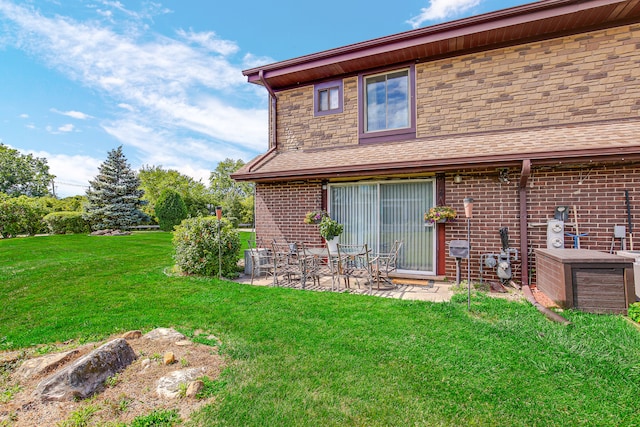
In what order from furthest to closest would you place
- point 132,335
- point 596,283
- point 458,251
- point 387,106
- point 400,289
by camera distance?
point 387,106 < point 400,289 < point 458,251 < point 596,283 < point 132,335

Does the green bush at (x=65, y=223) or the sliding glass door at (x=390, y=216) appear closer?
the sliding glass door at (x=390, y=216)

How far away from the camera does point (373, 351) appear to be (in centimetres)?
316

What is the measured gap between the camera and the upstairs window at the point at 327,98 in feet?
27.0

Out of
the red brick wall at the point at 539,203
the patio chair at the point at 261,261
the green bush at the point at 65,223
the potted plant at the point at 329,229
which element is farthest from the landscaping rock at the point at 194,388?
the green bush at the point at 65,223

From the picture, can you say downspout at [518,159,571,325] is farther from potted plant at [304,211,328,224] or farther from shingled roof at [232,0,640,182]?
potted plant at [304,211,328,224]

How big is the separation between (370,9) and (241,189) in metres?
32.2

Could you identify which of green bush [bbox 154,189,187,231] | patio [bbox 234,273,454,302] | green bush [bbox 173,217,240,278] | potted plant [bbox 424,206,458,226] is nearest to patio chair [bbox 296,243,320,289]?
A: patio [bbox 234,273,454,302]

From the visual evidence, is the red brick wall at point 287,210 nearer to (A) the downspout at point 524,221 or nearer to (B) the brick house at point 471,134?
(B) the brick house at point 471,134

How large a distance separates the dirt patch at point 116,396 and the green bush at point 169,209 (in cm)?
1785

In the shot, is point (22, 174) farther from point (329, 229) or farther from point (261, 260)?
point (329, 229)

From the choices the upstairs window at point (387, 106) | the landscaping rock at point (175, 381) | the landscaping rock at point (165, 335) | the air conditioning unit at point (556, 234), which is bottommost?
the landscaping rock at point (175, 381)

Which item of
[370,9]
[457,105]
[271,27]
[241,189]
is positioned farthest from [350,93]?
[241,189]

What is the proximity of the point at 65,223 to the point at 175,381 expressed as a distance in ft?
68.6

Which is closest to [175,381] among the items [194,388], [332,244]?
[194,388]
